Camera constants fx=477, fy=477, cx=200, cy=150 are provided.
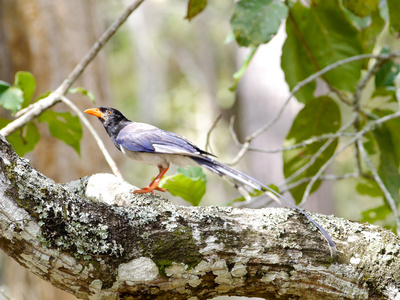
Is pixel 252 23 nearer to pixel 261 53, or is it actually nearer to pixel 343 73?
pixel 343 73

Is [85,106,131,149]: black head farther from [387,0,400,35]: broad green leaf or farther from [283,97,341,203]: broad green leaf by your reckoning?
[387,0,400,35]: broad green leaf

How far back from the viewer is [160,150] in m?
2.40

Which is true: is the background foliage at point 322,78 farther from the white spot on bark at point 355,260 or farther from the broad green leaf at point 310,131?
the white spot on bark at point 355,260

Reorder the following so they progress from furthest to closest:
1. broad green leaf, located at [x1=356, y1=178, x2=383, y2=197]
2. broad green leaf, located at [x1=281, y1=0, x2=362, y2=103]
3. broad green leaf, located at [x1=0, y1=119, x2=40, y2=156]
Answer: broad green leaf, located at [x1=356, y1=178, x2=383, y2=197], broad green leaf, located at [x1=281, y1=0, x2=362, y2=103], broad green leaf, located at [x1=0, y1=119, x2=40, y2=156]

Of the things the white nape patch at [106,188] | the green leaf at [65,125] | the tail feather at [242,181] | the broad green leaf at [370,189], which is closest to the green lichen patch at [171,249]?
the tail feather at [242,181]

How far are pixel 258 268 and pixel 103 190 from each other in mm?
908

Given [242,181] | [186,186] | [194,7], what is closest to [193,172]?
[186,186]

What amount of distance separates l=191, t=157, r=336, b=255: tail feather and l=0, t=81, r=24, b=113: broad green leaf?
1.29 meters

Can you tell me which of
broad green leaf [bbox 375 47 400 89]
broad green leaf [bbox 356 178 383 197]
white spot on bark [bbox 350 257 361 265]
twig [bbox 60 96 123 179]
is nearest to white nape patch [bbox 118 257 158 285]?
white spot on bark [bbox 350 257 361 265]

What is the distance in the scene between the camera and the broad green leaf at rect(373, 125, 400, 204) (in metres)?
3.14

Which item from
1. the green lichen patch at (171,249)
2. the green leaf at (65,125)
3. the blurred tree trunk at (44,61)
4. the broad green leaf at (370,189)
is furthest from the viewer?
the blurred tree trunk at (44,61)

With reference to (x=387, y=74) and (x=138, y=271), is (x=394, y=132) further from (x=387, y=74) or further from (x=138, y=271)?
(x=138, y=271)

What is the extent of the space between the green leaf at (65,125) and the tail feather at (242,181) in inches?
46.0

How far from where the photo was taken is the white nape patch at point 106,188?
2264 millimetres
